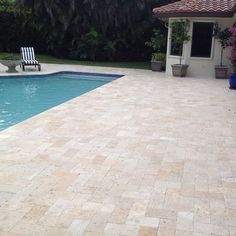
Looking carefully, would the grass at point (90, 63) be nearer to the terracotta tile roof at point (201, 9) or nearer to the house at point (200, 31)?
the house at point (200, 31)

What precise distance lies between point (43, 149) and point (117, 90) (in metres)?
6.02

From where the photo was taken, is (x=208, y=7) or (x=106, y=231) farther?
(x=208, y=7)

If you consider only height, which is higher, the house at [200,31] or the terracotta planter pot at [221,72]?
the house at [200,31]

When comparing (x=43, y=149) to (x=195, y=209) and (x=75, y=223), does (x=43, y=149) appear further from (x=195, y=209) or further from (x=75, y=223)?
(x=195, y=209)

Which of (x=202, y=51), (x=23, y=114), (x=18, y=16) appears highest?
(x=18, y=16)

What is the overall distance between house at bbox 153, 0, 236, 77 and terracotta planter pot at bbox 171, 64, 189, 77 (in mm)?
389

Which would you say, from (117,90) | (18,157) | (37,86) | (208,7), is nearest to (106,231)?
(18,157)

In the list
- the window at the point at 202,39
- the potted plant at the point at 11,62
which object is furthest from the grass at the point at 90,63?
the potted plant at the point at 11,62

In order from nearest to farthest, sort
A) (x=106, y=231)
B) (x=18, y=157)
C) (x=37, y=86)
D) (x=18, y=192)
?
(x=106, y=231), (x=18, y=192), (x=18, y=157), (x=37, y=86)

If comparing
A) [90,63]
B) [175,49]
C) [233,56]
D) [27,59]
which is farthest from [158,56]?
[27,59]

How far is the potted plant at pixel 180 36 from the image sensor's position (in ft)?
48.0

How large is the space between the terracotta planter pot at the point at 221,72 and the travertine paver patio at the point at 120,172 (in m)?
6.28

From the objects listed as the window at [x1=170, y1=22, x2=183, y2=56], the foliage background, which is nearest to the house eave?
the window at [x1=170, y1=22, x2=183, y2=56]

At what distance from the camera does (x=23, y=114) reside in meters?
Answer: 9.09
